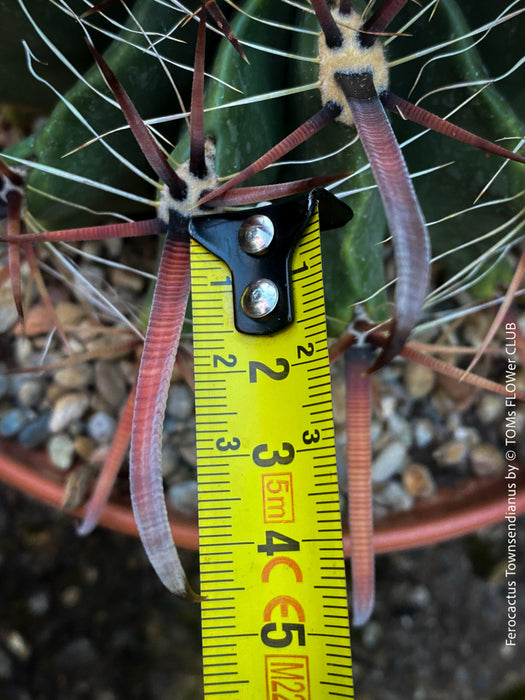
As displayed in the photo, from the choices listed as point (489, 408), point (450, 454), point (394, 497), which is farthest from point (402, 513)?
point (489, 408)

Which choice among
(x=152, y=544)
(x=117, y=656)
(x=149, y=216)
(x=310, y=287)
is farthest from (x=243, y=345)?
(x=117, y=656)

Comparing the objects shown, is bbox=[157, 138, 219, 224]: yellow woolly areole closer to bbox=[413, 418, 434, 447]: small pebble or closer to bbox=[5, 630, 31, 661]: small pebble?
bbox=[413, 418, 434, 447]: small pebble

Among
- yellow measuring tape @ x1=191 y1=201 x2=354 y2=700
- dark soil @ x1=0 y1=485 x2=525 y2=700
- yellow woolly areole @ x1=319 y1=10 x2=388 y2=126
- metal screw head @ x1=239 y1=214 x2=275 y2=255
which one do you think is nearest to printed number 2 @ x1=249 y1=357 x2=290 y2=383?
yellow measuring tape @ x1=191 y1=201 x2=354 y2=700

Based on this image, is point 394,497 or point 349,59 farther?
point 394,497

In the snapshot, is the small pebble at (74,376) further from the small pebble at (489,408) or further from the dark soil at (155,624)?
the small pebble at (489,408)

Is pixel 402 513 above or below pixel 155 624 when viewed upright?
above

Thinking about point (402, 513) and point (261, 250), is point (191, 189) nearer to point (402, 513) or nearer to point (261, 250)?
point (261, 250)
